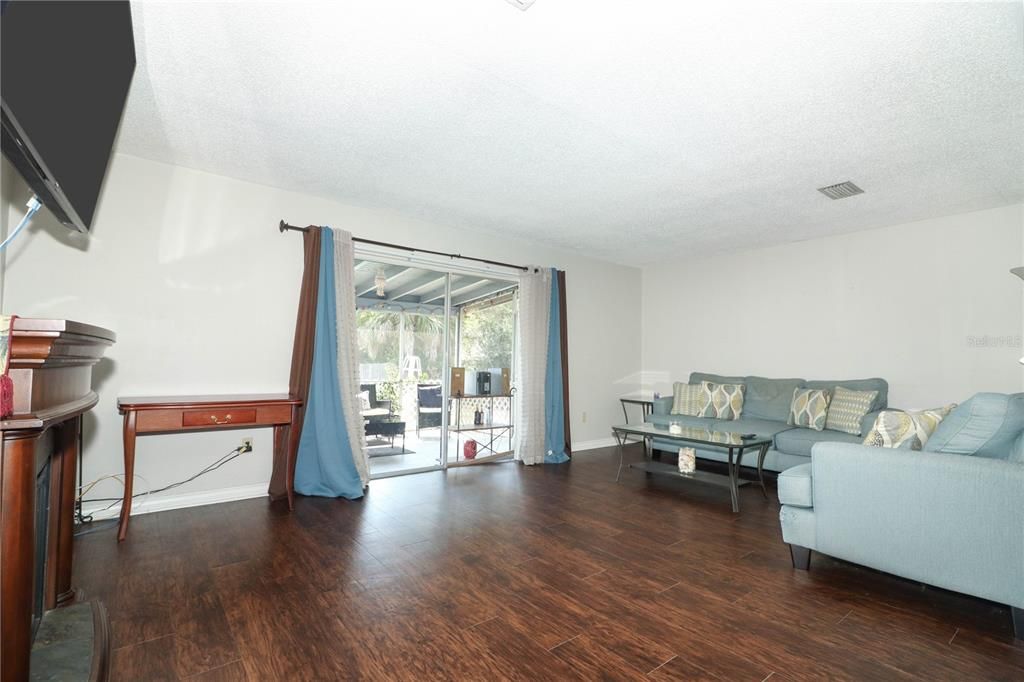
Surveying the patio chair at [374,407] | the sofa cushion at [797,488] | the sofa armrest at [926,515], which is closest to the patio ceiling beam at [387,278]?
the patio chair at [374,407]

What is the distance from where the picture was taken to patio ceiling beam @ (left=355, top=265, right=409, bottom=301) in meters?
4.28

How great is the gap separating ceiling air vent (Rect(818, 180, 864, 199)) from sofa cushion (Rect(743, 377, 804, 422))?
1.98 metres

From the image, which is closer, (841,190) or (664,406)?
(841,190)

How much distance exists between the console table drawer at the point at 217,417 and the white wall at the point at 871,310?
16.1 feet

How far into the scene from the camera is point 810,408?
4.50 m

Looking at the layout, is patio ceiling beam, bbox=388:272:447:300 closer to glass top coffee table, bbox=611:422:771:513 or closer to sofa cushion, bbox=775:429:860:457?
glass top coffee table, bbox=611:422:771:513

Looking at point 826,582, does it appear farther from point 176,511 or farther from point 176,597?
point 176,511

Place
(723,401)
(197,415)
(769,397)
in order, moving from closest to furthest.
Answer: (197,415) → (769,397) → (723,401)

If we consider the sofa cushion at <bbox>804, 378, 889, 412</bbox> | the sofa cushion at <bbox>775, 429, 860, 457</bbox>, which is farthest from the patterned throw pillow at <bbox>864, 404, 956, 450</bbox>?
→ the sofa cushion at <bbox>804, 378, 889, 412</bbox>

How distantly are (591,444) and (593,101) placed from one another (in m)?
4.28

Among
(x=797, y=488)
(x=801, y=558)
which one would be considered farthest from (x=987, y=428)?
(x=801, y=558)

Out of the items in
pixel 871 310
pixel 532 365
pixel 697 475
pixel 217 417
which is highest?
pixel 871 310

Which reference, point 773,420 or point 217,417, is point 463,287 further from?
point 773,420

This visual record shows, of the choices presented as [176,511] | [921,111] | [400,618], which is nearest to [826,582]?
[400,618]
